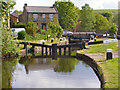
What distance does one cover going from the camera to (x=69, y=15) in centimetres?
5703

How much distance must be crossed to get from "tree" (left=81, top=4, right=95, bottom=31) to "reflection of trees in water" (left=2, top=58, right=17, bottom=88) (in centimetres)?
4154

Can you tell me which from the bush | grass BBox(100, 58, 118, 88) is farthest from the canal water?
the bush

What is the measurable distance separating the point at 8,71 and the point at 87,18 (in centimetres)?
4638

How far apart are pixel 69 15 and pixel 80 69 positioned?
132 ft

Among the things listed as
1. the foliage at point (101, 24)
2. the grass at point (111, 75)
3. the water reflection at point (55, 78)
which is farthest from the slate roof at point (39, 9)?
the grass at point (111, 75)

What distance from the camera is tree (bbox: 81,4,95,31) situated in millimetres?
61116

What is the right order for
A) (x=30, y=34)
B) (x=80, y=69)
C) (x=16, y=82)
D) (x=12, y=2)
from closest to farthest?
(x=16, y=82) → (x=80, y=69) → (x=12, y=2) → (x=30, y=34)

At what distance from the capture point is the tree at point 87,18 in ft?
201

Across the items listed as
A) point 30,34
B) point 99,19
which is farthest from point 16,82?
point 99,19

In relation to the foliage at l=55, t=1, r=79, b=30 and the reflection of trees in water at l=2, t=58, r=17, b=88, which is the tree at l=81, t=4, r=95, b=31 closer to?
the foliage at l=55, t=1, r=79, b=30

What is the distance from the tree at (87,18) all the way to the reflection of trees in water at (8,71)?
4154cm

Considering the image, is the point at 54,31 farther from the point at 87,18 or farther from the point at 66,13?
the point at 87,18

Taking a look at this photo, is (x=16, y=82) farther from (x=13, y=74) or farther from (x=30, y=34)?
(x=30, y=34)

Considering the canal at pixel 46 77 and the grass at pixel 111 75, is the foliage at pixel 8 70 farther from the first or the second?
the grass at pixel 111 75
